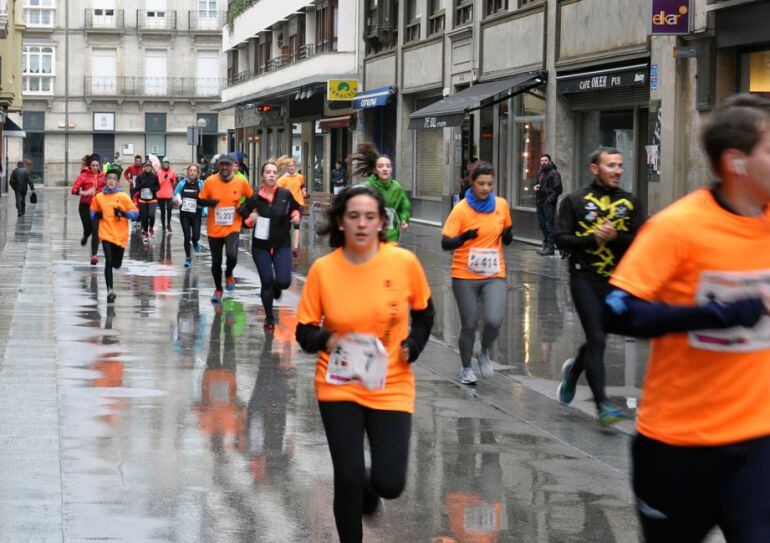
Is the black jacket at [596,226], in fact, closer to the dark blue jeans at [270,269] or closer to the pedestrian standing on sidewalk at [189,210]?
the dark blue jeans at [270,269]

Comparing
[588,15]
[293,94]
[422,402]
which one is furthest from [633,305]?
[293,94]

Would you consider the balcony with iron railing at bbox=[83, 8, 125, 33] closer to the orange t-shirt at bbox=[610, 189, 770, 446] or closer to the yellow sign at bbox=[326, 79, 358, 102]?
the yellow sign at bbox=[326, 79, 358, 102]

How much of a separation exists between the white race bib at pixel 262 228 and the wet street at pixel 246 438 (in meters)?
0.99

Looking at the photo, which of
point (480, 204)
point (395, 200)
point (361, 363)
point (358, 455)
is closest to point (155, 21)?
point (395, 200)

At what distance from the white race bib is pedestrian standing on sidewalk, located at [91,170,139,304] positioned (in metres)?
2.75

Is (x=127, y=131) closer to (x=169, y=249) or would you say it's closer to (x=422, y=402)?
(x=169, y=249)

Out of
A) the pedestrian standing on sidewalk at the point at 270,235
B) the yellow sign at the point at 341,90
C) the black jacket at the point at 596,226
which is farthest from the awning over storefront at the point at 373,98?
the black jacket at the point at 596,226

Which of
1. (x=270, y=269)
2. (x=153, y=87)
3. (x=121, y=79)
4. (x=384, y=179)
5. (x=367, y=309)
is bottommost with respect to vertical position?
(x=270, y=269)

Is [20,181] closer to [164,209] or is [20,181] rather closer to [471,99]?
[164,209]

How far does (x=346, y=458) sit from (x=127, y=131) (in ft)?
247

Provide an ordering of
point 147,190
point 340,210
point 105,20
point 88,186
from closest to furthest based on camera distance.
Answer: point 340,210 < point 88,186 < point 147,190 < point 105,20

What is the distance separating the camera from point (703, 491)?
3.94 m

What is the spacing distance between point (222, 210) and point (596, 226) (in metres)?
7.90

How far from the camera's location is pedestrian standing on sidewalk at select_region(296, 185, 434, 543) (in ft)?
17.6
